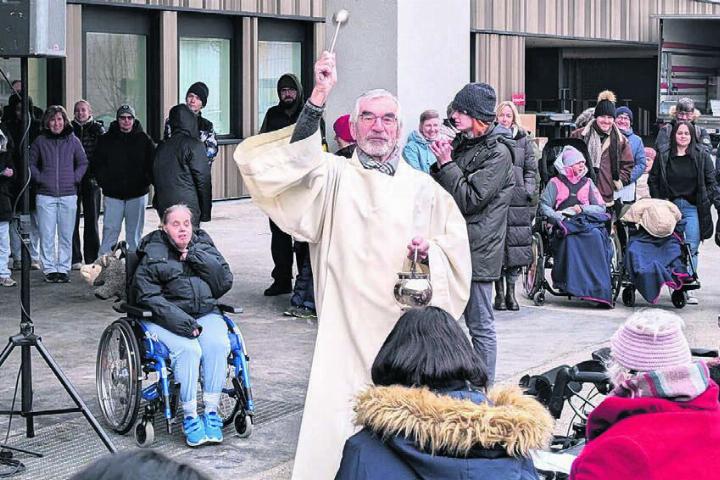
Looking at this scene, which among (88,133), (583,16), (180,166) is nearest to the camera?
(180,166)

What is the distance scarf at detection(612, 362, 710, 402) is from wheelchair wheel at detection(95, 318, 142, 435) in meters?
4.11

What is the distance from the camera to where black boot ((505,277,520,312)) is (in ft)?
39.1

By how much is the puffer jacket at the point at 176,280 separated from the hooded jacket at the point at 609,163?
259 inches

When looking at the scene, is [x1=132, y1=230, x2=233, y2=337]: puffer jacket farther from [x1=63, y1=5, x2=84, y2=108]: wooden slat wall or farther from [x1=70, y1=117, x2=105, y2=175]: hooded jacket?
[x1=63, y1=5, x2=84, y2=108]: wooden slat wall

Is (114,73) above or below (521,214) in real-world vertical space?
above

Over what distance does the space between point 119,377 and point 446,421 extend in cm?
452

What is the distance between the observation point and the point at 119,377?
305 inches

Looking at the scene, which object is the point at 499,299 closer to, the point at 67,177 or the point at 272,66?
the point at 67,177

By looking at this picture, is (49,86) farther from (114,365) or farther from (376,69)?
(114,365)

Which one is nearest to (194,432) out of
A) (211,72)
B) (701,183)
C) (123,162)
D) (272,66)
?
(123,162)

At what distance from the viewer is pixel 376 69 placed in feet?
34.7

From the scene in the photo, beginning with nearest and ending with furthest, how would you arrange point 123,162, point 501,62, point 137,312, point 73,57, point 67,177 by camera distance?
1. point 137,312
2. point 67,177
3. point 123,162
4. point 73,57
5. point 501,62

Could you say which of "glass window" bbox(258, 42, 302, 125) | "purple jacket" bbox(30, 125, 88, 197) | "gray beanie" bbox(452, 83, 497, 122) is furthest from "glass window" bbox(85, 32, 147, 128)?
"gray beanie" bbox(452, 83, 497, 122)

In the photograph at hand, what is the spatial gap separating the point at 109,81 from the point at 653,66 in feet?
60.6
